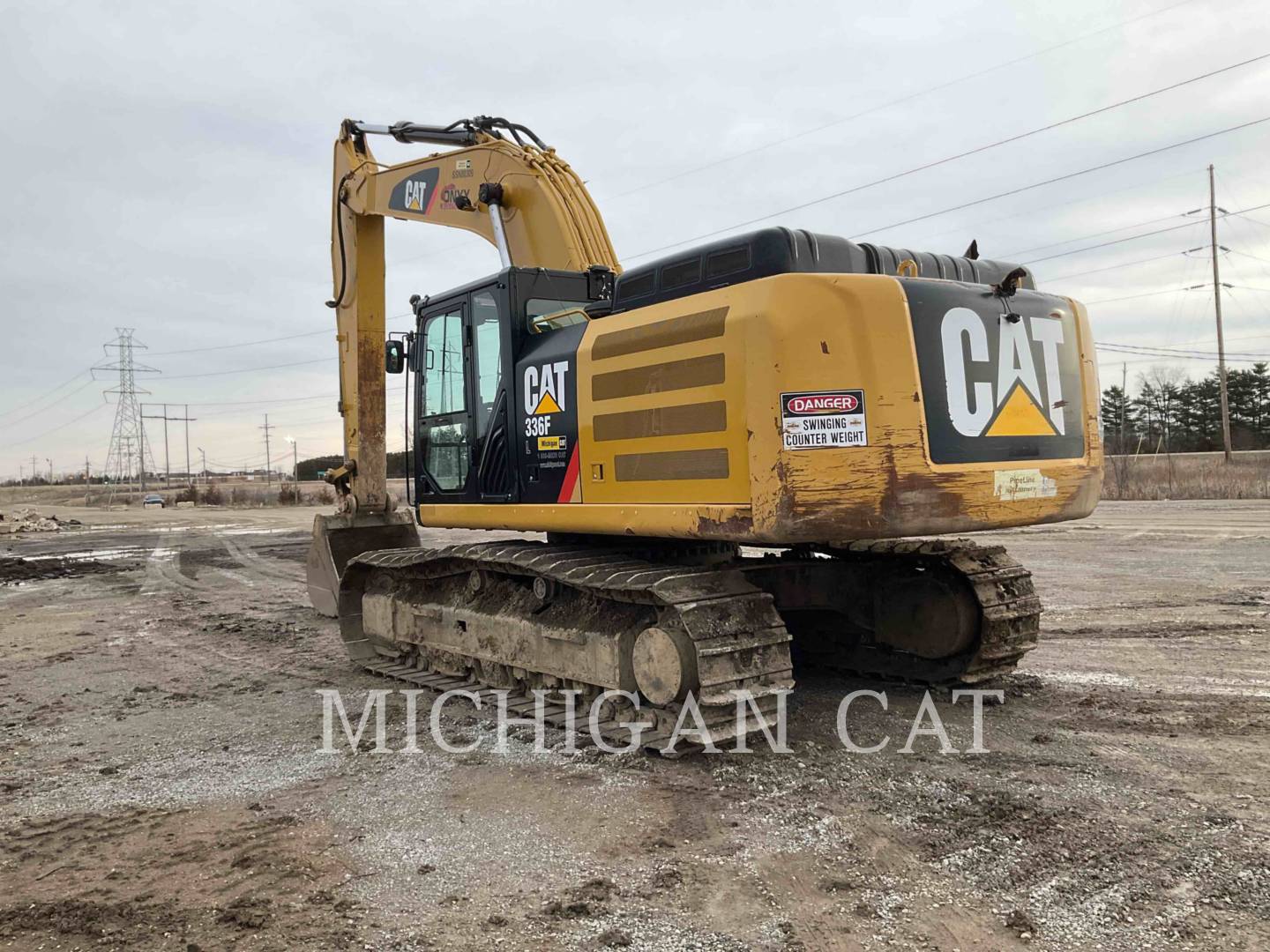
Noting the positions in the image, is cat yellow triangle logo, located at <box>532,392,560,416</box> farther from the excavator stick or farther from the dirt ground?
the excavator stick

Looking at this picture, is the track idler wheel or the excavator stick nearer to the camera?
the track idler wheel

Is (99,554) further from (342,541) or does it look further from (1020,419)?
(1020,419)

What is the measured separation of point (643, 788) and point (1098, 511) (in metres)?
19.0

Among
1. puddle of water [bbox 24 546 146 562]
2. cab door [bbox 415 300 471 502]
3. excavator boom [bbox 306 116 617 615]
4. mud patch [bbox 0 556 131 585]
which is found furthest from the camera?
puddle of water [bbox 24 546 146 562]

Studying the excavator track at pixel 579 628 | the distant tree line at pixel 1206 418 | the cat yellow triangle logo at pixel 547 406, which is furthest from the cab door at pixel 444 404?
the distant tree line at pixel 1206 418

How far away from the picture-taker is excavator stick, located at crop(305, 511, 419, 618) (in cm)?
934

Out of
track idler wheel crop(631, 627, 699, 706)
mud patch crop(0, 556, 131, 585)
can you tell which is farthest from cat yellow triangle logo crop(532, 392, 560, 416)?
mud patch crop(0, 556, 131, 585)

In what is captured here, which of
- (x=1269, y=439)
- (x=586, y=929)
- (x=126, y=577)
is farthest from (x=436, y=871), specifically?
(x=1269, y=439)

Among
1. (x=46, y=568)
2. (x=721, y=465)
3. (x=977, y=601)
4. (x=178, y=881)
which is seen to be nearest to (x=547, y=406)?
(x=721, y=465)

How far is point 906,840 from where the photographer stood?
153 inches

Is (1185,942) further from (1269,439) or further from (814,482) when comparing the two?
(1269,439)

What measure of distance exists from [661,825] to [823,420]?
2.02 metres

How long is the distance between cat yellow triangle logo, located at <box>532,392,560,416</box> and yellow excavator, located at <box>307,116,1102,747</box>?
19mm

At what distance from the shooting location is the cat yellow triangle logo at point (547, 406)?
599cm
